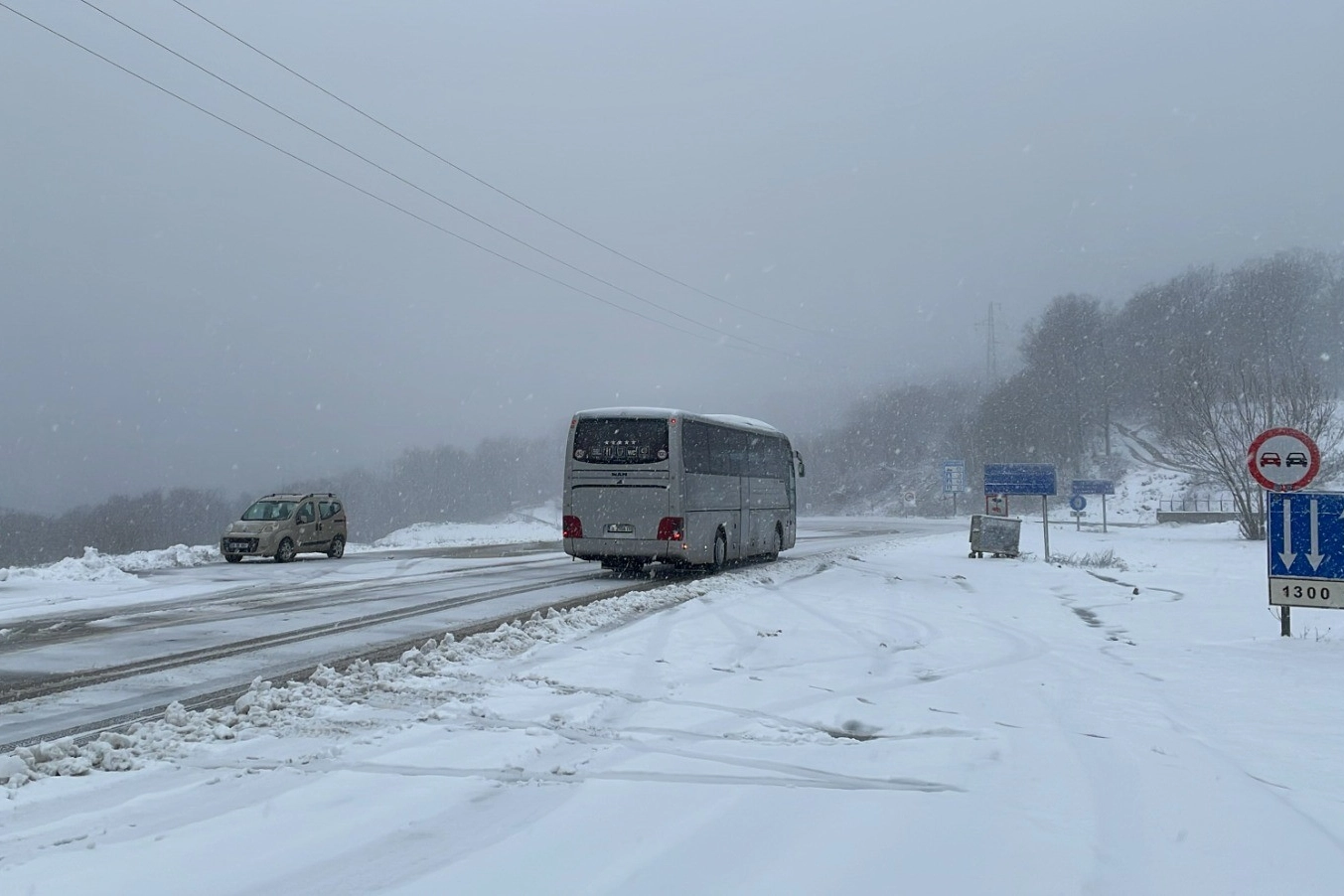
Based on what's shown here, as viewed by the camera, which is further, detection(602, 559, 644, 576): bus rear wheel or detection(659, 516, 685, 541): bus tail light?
detection(602, 559, 644, 576): bus rear wheel

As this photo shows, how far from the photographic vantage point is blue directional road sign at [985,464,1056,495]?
31.9 meters

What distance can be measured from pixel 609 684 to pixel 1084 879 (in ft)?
15.3

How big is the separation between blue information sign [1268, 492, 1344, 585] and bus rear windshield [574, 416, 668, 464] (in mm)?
10766

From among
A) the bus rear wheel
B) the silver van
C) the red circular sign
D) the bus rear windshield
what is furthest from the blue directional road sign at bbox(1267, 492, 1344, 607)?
the silver van

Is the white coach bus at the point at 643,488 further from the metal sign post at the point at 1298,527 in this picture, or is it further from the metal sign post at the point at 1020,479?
the metal sign post at the point at 1020,479

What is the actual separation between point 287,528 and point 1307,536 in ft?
76.3

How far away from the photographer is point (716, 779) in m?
5.36

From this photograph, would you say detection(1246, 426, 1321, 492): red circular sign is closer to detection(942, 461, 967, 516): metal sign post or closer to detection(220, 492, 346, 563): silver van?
detection(220, 492, 346, 563): silver van

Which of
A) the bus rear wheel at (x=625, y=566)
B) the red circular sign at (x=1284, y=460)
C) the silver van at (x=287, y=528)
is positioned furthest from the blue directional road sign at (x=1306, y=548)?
the silver van at (x=287, y=528)

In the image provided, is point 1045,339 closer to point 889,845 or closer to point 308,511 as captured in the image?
point 308,511

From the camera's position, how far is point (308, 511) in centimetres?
2772

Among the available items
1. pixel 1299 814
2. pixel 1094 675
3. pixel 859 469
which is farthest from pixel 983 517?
pixel 859 469

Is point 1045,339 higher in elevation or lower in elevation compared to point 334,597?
higher

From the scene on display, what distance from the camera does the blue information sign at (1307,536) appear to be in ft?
36.0
